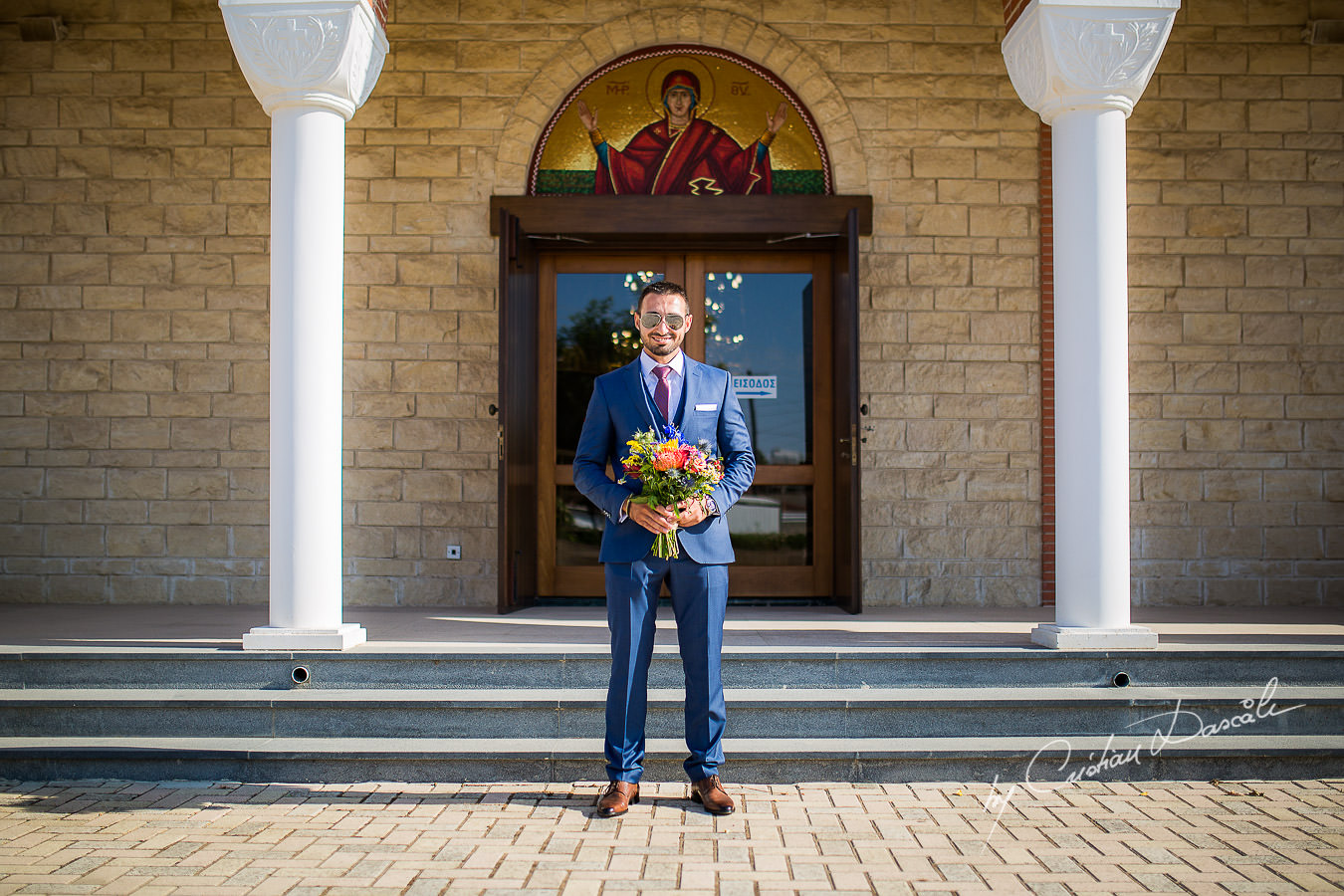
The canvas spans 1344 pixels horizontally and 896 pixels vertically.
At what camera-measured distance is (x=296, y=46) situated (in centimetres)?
550

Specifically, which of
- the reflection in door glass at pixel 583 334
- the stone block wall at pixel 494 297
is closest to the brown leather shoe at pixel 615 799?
the stone block wall at pixel 494 297

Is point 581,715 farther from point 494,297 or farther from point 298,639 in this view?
point 494,297

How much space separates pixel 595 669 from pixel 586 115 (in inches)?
178

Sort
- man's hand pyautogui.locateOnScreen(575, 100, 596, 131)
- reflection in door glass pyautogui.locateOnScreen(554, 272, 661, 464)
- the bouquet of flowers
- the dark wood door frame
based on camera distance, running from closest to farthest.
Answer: the bouquet of flowers, the dark wood door frame, man's hand pyautogui.locateOnScreen(575, 100, 596, 131), reflection in door glass pyautogui.locateOnScreen(554, 272, 661, 464)

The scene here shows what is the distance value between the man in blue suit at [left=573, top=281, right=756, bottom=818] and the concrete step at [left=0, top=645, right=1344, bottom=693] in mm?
877

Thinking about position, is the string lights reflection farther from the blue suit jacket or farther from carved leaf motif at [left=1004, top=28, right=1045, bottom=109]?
the blue suit jacket

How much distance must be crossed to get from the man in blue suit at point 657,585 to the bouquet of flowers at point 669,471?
0.06 m

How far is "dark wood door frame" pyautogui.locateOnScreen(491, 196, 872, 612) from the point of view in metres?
7.25

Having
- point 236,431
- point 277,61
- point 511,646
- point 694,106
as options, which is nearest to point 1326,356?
point 694,106

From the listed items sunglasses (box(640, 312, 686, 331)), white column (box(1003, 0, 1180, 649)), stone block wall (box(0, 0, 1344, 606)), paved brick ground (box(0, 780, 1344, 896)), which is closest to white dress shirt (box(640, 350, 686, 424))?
sunglasses (box(640, 312, 686, 331))

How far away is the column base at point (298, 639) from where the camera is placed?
5.31m

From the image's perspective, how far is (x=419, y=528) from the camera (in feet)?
24.7

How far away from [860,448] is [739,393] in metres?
1.07

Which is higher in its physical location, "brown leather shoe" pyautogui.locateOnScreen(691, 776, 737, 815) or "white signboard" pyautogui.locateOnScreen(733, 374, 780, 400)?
"white signboard" pyautogui.locateOnScreen(733, 374, 780, 400)
